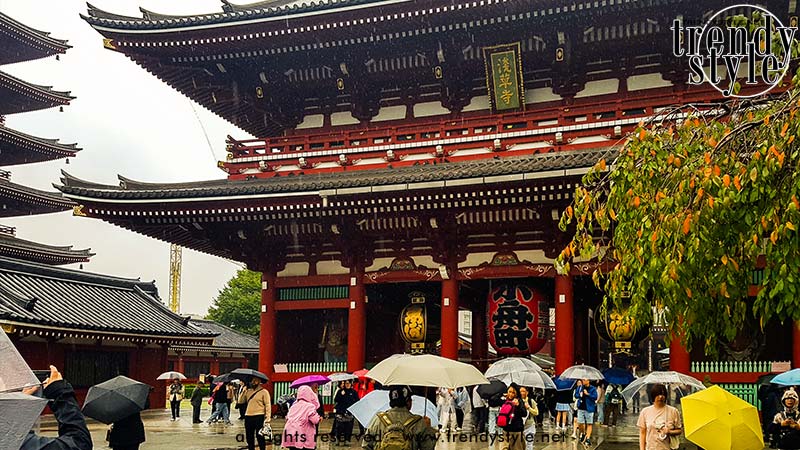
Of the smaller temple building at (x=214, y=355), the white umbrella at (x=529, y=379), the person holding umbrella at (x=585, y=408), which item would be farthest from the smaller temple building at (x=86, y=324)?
the person holding umbrella at (x=585, y=408)

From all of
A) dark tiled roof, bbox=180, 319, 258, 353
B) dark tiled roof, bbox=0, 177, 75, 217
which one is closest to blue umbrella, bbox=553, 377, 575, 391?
dark tiled roof, bbox=0, 177, 75, 217

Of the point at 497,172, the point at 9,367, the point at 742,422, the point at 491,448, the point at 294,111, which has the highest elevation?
the point at 294,111

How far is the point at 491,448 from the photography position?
15.6 m

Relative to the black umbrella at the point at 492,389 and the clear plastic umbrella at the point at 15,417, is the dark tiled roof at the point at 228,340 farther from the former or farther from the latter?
the clear plastic umbrella at the point at 15,417

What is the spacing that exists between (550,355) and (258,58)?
3397cm

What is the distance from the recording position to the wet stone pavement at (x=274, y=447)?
52.2ft

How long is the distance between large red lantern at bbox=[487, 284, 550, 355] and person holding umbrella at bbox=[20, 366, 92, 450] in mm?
15066

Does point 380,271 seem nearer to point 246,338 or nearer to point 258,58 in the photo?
point 258,58

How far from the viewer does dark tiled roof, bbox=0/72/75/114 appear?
3294 centimetres

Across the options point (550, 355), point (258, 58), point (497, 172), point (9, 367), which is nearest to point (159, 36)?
point (258, 58)

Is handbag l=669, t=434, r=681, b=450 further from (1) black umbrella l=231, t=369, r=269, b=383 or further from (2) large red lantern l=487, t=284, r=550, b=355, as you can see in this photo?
(2) large red lantern l=487, t=284, r=550, b=355

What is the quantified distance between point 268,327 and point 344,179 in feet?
15.4

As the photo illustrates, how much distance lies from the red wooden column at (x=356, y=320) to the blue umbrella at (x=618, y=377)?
599 centimetres

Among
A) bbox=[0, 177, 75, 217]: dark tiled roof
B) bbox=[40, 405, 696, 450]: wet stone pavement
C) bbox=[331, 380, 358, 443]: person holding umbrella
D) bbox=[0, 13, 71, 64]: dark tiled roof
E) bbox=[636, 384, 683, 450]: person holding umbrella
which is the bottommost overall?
bbox=[40, 405, 696, 450]: wet stone pavement
